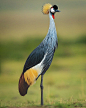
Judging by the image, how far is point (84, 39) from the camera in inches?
171

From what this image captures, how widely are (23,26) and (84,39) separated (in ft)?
4.32

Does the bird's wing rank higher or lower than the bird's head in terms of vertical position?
lower

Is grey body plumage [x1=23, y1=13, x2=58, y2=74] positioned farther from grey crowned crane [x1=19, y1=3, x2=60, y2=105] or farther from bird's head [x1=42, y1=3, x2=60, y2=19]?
bird's head [x1=42, y1=3, x2=60, y2=19]

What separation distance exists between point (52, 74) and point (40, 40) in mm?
742

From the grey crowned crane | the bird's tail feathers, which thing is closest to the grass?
the bird's tail feathers

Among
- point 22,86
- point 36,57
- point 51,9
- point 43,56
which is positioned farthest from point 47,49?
point 22,86

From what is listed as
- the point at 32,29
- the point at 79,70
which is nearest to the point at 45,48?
the point at 32,29

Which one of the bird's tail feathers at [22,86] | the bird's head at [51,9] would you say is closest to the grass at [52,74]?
the bird's tail feathers at [22,86]

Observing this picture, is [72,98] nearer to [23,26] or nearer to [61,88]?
[61,88]

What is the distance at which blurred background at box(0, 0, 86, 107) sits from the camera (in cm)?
415

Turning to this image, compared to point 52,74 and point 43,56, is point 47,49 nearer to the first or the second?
point 43,56

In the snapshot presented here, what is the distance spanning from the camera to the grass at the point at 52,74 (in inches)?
160

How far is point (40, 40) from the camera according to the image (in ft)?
13.7

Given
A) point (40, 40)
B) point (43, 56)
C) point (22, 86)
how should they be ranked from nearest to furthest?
point (43, 56) < point (22, 86) < point (40, 40)
